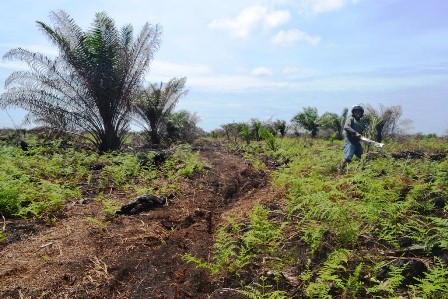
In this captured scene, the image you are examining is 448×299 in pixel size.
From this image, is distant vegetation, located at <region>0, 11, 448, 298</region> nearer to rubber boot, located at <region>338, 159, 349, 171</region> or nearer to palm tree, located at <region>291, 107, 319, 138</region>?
rubber boot, located at <region>338, 159, 349, 171</region>

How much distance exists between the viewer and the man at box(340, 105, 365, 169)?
7848 millimetres

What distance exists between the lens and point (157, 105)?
57.6 ft

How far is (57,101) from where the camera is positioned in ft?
38.5

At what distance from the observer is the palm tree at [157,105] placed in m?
17.3

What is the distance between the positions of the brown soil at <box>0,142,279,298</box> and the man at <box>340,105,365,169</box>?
10.1ft

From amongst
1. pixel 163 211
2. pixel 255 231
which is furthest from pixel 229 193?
pixel 255 231

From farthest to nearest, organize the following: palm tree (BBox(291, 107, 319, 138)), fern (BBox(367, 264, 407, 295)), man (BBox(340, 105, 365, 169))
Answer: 1. palm tree (BBox(291, 107, 319, 138))
2. man (BBox(340, 105, 365, 169))
3. fern (BBox(367, 264, 407, 295))

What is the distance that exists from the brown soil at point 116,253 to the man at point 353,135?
309cm

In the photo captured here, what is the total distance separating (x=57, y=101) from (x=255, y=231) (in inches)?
401

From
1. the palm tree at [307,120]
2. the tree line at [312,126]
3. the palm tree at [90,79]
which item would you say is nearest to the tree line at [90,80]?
the palm tree at [90,79]

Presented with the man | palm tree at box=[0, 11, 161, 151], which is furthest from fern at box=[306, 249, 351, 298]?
palm tree at box=[0, 11, 161, 151]

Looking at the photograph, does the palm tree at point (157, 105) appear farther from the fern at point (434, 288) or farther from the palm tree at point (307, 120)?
the fern at point (434, 288)

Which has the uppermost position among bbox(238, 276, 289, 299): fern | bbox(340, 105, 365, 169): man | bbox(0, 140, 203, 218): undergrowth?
bbox(340, 105, 365, 169): man

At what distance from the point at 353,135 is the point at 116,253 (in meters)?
6.01
